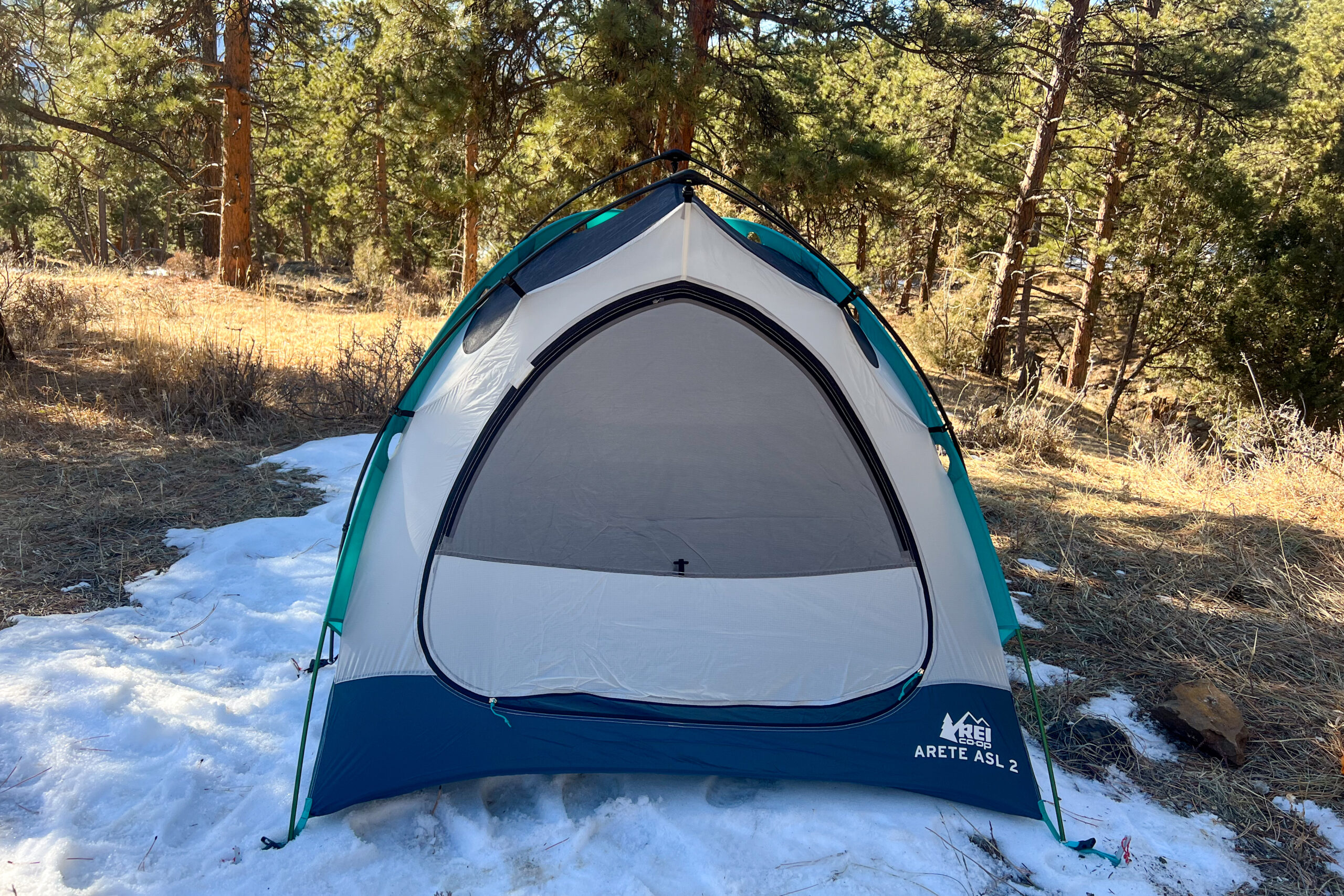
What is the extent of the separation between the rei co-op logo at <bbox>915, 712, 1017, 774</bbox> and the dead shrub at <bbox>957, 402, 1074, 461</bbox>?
4712 mm

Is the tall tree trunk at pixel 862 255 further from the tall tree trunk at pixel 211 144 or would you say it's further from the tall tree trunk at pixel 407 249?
the tall tree trunk at pixel 211 144

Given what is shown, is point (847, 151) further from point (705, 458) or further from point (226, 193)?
point (226, 193)

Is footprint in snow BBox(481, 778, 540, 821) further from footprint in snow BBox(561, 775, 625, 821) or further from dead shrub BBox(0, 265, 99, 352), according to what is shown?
dead shrub BBox(0, 265, 99, 352)

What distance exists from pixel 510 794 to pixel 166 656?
1.54 m

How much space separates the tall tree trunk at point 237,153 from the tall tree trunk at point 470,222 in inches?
131

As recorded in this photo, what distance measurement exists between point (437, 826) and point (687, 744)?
78cm

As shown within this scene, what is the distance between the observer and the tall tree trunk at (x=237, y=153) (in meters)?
11.1

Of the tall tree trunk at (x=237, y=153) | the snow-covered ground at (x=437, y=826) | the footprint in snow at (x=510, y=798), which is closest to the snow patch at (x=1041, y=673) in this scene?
the snow-covered ground at (x=437, y=826)

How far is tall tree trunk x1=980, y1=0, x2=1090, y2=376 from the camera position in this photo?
407 inches

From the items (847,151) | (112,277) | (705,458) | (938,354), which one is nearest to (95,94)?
(112,277)

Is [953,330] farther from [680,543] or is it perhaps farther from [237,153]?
[237,153]

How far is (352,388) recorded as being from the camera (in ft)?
20.7

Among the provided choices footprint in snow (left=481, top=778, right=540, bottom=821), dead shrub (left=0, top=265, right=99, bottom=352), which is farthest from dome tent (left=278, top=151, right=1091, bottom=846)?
dead shrub (left=0, top=265, right=99, bottom=352)

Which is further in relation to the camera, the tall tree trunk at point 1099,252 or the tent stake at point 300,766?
the tall tree trunk at point 1099,252
